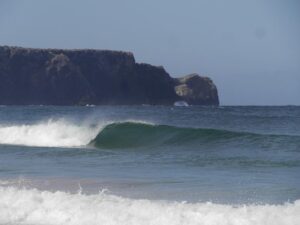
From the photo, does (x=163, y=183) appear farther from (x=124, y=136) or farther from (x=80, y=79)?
(x=80, y=79)

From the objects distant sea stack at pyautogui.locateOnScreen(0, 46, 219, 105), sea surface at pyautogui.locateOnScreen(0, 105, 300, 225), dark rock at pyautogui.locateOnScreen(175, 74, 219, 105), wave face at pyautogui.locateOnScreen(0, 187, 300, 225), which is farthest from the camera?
dark rock at pyautogui.locateOnScreen(175, 74, 219, 105)

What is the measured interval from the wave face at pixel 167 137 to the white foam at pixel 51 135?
636mm

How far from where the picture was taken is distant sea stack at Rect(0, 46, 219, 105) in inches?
3824

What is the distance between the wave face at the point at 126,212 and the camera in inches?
330

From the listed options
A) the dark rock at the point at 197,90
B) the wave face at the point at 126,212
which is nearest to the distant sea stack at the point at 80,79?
the dark rock at the point at 197,90

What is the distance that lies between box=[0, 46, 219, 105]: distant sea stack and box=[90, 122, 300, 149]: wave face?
69912mm

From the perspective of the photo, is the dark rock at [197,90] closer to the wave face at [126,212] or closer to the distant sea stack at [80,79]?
the distant sea stack at [80,79]

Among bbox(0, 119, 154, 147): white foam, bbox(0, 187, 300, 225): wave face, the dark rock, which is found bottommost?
bbox(0, 187, 300, 225): wave face

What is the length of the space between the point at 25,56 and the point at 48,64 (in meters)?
3.61

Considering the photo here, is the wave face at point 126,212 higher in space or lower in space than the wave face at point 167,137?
lower

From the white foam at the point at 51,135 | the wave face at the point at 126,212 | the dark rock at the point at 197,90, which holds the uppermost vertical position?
the dark rock at the point at 197,90

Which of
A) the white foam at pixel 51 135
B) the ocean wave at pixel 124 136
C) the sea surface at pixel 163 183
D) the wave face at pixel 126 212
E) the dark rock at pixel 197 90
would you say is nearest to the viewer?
the wave face at pixel 126 212

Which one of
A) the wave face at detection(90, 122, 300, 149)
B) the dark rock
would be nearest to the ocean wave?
the wave face at detection(90, 122, 300, 149)

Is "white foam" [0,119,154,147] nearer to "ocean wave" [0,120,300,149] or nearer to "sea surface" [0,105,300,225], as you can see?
"ocean wave" [0,120,300,149]
